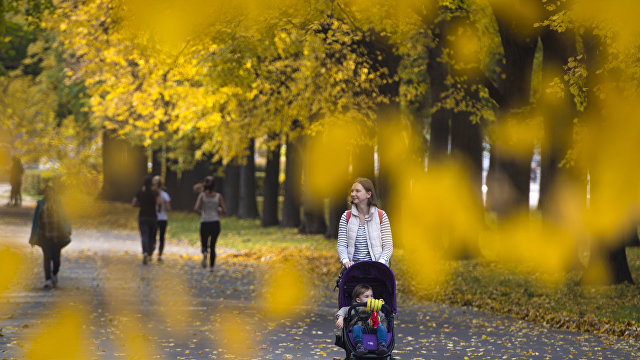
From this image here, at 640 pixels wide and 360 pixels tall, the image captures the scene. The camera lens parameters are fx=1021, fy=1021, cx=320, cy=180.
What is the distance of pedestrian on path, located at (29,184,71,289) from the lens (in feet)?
52.5

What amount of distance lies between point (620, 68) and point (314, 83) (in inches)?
389

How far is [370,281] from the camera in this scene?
27.7 feet

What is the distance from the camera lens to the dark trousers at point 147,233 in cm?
2003

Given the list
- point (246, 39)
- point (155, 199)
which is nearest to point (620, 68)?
point (246, 39)

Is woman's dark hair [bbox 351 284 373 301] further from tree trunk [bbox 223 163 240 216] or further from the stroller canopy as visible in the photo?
tree trunk [bbox 223 163 240 216]

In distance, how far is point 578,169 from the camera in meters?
17.5

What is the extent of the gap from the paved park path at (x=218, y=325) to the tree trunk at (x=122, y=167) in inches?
1083

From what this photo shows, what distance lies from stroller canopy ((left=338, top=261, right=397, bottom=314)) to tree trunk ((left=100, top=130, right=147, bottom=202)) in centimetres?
3801

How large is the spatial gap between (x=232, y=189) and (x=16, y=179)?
905cm

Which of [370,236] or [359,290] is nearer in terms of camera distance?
[359,290]

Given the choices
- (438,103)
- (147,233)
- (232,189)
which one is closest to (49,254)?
(147,233)

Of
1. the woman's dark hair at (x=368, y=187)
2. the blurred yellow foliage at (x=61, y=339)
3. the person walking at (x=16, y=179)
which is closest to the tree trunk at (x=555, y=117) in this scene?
the woman's dark hair at (x=368, y=187)

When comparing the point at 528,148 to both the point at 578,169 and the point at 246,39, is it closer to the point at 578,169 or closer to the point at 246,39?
the point at 578,169

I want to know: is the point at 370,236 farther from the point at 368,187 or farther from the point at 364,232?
the point at 368,187
